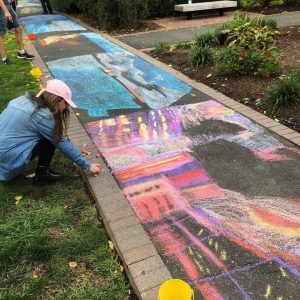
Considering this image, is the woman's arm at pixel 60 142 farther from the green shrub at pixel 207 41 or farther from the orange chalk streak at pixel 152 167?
the green shrub at pixel 207 41

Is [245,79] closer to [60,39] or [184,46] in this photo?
[184,46]

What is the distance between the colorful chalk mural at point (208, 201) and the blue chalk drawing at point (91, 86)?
1.79 ft

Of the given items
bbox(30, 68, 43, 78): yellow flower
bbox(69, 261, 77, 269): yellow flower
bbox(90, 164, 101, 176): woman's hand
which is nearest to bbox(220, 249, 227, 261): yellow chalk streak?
bbox(69, 261, 77, 269): yellow flower

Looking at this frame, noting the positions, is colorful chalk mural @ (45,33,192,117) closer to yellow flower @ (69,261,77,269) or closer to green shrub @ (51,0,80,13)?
Result: yellow flower @ (69,261,77,269)

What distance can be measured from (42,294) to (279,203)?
1905mm

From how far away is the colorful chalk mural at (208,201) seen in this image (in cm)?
239

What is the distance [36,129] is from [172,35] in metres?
7.45

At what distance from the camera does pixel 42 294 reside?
2320 millimetres

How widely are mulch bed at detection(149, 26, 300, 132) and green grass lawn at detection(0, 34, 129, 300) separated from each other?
2.62 meters

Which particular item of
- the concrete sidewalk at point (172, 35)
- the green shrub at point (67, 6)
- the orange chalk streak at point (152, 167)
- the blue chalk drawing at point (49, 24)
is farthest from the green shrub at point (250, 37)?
the green shrub at point (67, 6)

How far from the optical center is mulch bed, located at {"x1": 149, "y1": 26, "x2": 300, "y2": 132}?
457 cm

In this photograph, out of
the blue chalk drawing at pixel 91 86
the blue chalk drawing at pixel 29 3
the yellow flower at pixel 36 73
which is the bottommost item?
the blue chalk drawing at pixel 29 3

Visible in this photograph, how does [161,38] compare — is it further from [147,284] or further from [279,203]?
[147,284]

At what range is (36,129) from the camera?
317cm
